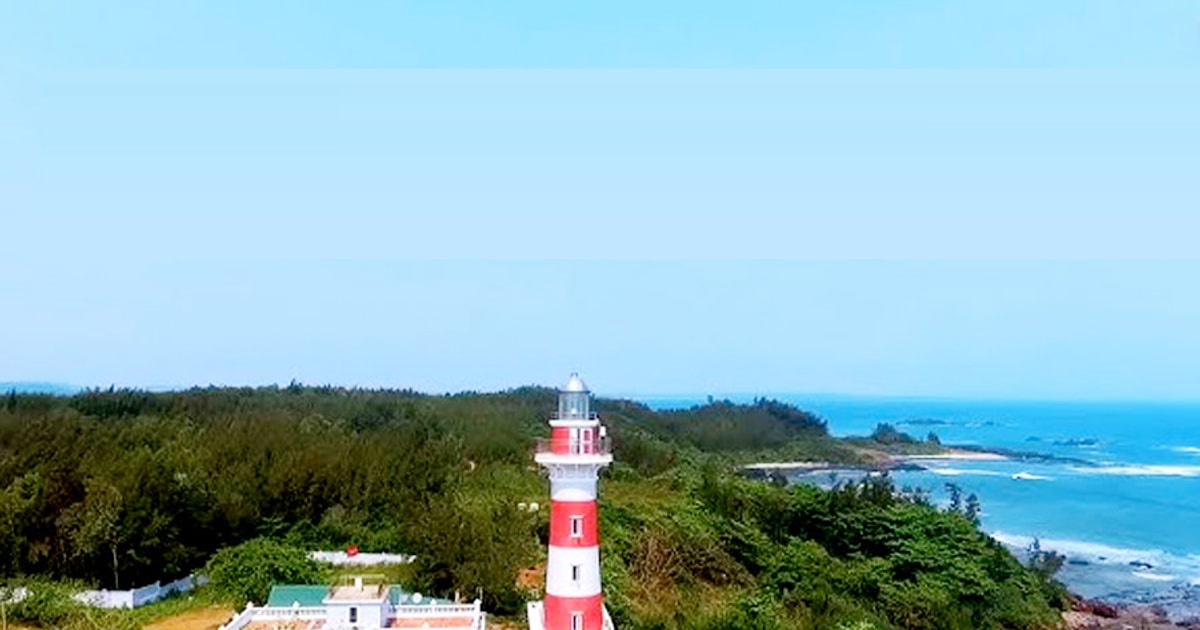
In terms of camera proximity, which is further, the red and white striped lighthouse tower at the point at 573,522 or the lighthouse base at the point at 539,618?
the lighthouse base at the point at 539,618

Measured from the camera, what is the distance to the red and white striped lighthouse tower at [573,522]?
14211 mm

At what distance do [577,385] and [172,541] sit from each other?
12.1 metres

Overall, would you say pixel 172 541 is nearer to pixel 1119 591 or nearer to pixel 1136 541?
pixel 1119 591

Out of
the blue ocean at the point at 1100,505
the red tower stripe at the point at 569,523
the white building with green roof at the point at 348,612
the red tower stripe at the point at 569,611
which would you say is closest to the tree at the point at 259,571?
the white building with green roof at the point at 348,612

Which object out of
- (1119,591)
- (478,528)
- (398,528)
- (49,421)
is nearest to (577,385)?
(478,528)

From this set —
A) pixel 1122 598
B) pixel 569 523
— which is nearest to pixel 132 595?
pixel 569 523

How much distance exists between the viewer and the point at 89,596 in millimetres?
20109

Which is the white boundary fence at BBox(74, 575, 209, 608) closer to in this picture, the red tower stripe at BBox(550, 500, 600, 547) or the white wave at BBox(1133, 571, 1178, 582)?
the red tower stripe at BBox(550, 500, 600, 547)

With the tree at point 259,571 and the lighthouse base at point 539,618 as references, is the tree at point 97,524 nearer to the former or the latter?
the tree at point 259,571

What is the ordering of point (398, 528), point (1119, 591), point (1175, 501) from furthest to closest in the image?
1. point (1175, 501)
2. point (1119, 591)
3. point (398, 528)

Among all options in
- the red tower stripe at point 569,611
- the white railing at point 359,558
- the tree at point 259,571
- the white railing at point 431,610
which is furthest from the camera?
the white railing at point 359,558

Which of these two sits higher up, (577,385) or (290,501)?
(577,385)

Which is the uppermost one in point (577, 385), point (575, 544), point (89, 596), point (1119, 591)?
point (577, 385)

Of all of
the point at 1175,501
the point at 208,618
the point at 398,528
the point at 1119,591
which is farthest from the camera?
the point at 1175,501
